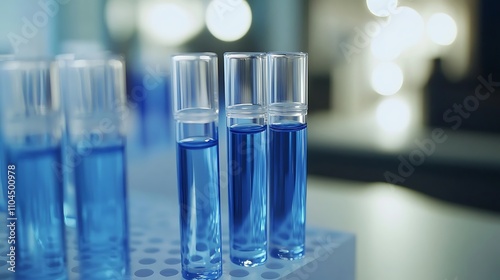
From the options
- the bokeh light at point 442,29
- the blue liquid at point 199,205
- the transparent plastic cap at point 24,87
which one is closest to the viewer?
the transparent plastic cap at point 24,87

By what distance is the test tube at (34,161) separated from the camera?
2.80 feet

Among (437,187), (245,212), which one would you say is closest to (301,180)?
(245,212)

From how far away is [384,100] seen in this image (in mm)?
4020

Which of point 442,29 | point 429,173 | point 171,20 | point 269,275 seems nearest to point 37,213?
point 269,275

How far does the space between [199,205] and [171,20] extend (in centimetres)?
332

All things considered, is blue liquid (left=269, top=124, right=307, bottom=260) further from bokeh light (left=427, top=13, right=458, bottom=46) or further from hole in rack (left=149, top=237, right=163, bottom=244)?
bokeh light (left=427, top=13, right=458, bottom=46)

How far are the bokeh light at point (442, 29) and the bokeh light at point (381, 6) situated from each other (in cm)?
26

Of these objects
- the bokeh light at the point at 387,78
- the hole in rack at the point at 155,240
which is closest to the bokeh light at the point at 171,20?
the bokeh light at the point at 387,78

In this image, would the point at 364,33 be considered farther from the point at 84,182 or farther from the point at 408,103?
the point at 84,182

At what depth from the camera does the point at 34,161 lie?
87 cm

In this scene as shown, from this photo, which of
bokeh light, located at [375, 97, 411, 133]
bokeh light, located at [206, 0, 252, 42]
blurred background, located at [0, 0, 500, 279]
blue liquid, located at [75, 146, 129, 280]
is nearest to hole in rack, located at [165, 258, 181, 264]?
blue liquid, located at [75, 146, 129, 280]

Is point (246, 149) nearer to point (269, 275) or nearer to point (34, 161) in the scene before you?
point (269, 275)

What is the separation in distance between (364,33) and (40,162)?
10.9ft

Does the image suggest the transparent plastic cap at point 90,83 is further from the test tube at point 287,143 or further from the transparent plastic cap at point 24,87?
the test tube at point 287,143
